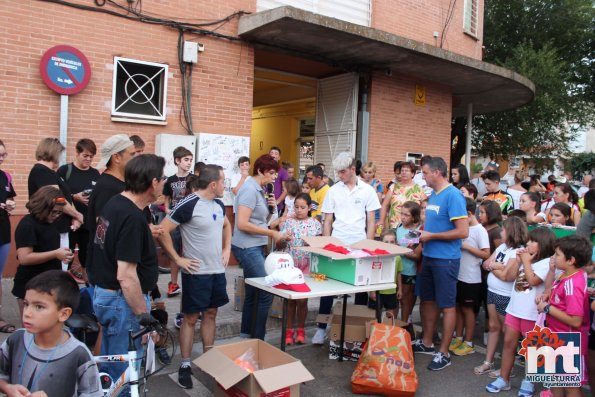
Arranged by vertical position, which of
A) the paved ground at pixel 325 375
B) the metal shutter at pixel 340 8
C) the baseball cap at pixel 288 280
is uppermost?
the metal shutter at pixel 340 8

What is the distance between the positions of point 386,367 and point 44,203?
324 centimetres

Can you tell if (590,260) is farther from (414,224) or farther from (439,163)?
(414,224)

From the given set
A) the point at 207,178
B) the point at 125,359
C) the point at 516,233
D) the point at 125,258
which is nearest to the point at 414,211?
the point at 516,233

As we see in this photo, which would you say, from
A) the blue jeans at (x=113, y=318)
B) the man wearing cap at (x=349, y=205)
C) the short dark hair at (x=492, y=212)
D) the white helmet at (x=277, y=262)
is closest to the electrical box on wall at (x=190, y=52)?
the man wearing cap at (x=349, y=205)

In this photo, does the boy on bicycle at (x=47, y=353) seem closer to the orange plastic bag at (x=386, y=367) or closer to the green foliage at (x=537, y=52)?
the orange plastic bag at (x=386, y=367)

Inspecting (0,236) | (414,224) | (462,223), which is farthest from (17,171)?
(462,223)

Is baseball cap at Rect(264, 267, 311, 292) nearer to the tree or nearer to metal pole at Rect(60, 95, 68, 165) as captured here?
metal pole at Rect(60, 95, 68, 165)

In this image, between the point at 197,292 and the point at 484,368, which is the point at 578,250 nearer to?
the point at 484,368

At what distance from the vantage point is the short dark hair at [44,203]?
166 inches

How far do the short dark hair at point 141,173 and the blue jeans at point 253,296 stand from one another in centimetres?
197

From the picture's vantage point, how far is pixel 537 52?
1805 centimetres

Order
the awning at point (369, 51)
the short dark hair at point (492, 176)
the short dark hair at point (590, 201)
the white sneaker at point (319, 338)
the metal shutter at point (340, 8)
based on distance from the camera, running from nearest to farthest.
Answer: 1. the short dark hair at point (590, 201)
2. the white sneaker at point (319, 338)
3. the short dark hair at point (492, 176)
4. the awning at point (369, 51)
5. the metal shutter at point (340, 8)

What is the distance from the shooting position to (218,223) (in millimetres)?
4352

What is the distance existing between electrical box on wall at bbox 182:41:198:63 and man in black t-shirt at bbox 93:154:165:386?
5.62 meters
